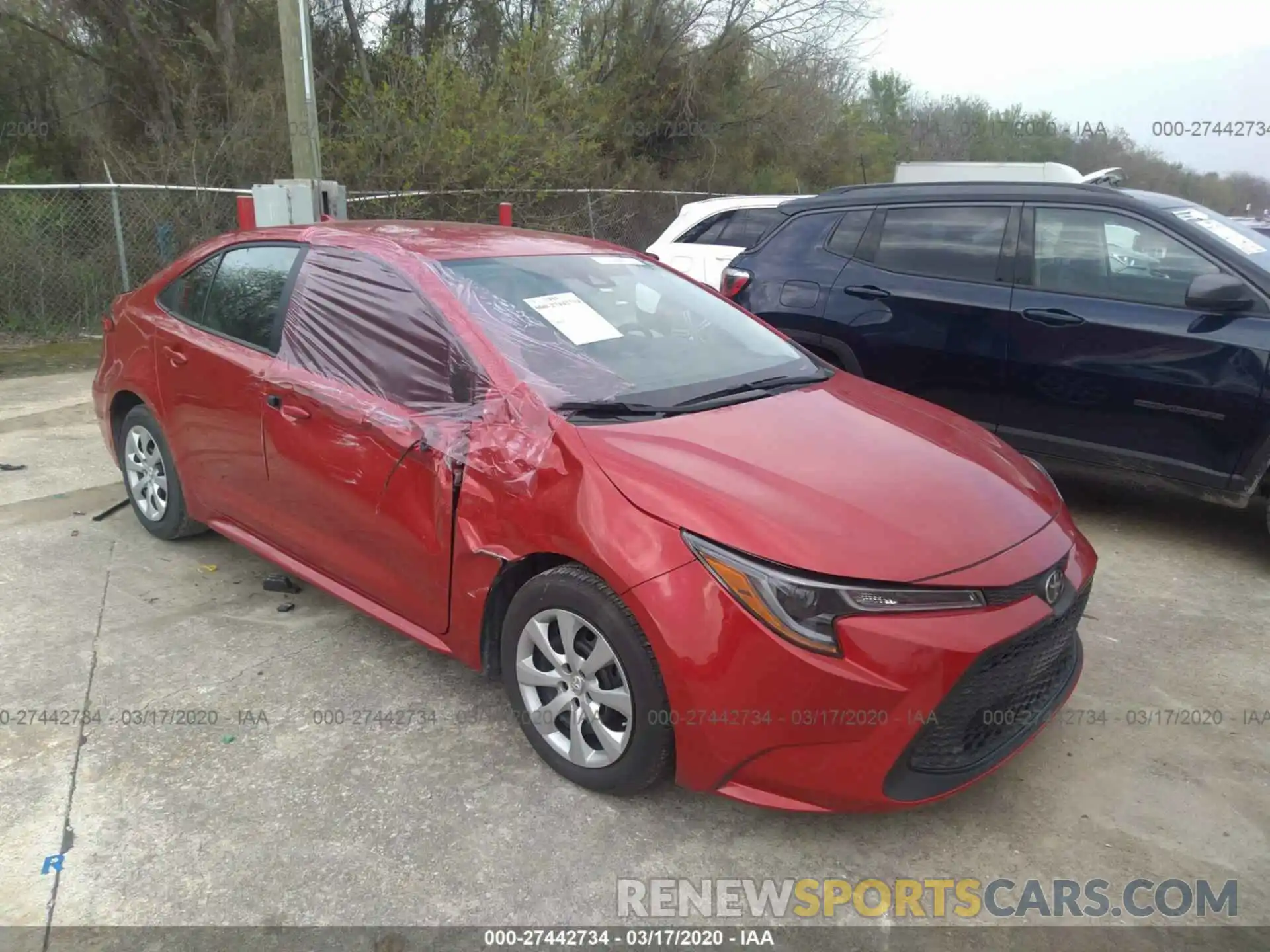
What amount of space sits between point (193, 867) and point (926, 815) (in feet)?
6.56

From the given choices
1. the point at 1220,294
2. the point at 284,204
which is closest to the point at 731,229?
the point at 284,204

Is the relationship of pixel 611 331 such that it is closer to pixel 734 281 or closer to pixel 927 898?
pixel 927 898

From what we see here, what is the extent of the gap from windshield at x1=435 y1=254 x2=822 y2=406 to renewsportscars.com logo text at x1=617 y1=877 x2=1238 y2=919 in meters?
1.40

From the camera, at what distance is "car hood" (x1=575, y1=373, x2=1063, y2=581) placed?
235 cm

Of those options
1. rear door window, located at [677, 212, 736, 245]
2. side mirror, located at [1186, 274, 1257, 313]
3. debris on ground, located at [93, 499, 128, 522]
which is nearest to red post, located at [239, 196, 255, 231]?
debris on ground, located at [93, 499, 128, 522]

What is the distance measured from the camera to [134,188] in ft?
30.8

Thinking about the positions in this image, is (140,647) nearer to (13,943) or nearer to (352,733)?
(352,733)

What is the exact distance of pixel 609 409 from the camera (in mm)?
2803

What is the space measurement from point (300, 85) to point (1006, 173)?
24.3ft

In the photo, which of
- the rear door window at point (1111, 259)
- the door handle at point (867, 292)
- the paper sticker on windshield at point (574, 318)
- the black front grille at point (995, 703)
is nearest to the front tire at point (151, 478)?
the paper sticker on windshield at point (574, 318)

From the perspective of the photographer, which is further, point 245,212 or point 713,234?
point 713,234

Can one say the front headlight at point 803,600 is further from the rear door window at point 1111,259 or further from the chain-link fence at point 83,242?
the chain-link fence at point 83,242

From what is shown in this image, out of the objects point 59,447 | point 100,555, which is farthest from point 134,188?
point 100,555

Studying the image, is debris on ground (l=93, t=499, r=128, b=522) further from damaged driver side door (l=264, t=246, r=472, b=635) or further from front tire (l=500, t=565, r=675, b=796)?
front tire (l=500, t=565, r=675, b=796)
